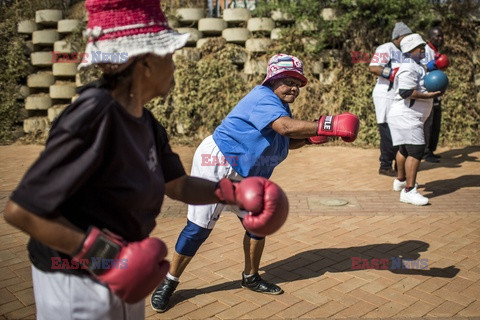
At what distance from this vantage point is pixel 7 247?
4328mm

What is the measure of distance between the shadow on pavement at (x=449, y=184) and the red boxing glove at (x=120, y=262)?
534 cm

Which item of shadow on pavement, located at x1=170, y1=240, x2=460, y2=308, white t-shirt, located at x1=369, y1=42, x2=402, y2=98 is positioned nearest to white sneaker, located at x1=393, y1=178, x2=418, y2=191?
white t-shirt, located at x1=369, y1=42, x2=402, y2=98

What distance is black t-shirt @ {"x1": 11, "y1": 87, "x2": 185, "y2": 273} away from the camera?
137cm

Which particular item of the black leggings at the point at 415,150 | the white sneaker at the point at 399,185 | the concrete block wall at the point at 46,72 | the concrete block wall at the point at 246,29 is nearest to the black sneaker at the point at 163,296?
the black leggings at the point at 415,150

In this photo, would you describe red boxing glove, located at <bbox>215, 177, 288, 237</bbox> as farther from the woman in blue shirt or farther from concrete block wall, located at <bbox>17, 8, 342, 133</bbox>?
concrete block wall, located at <bbox>17, 8, 342, 133</bbox>

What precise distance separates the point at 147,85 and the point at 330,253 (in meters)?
3.07

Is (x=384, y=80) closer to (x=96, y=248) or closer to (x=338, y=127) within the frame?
(x=338, y=127)

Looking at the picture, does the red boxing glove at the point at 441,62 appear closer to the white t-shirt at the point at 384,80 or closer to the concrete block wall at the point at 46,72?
the white t-shirt at the point at 384,80

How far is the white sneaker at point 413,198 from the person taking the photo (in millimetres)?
5641

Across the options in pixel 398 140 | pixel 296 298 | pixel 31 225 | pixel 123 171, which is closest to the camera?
pixel 31 225

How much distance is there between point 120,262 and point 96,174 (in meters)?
0.29

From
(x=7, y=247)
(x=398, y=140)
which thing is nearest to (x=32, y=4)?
(x=7, y=247)

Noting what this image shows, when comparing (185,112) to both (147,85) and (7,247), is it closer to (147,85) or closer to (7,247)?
(7,247)

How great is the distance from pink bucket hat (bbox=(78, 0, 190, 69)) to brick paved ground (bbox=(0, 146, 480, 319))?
2.13m
